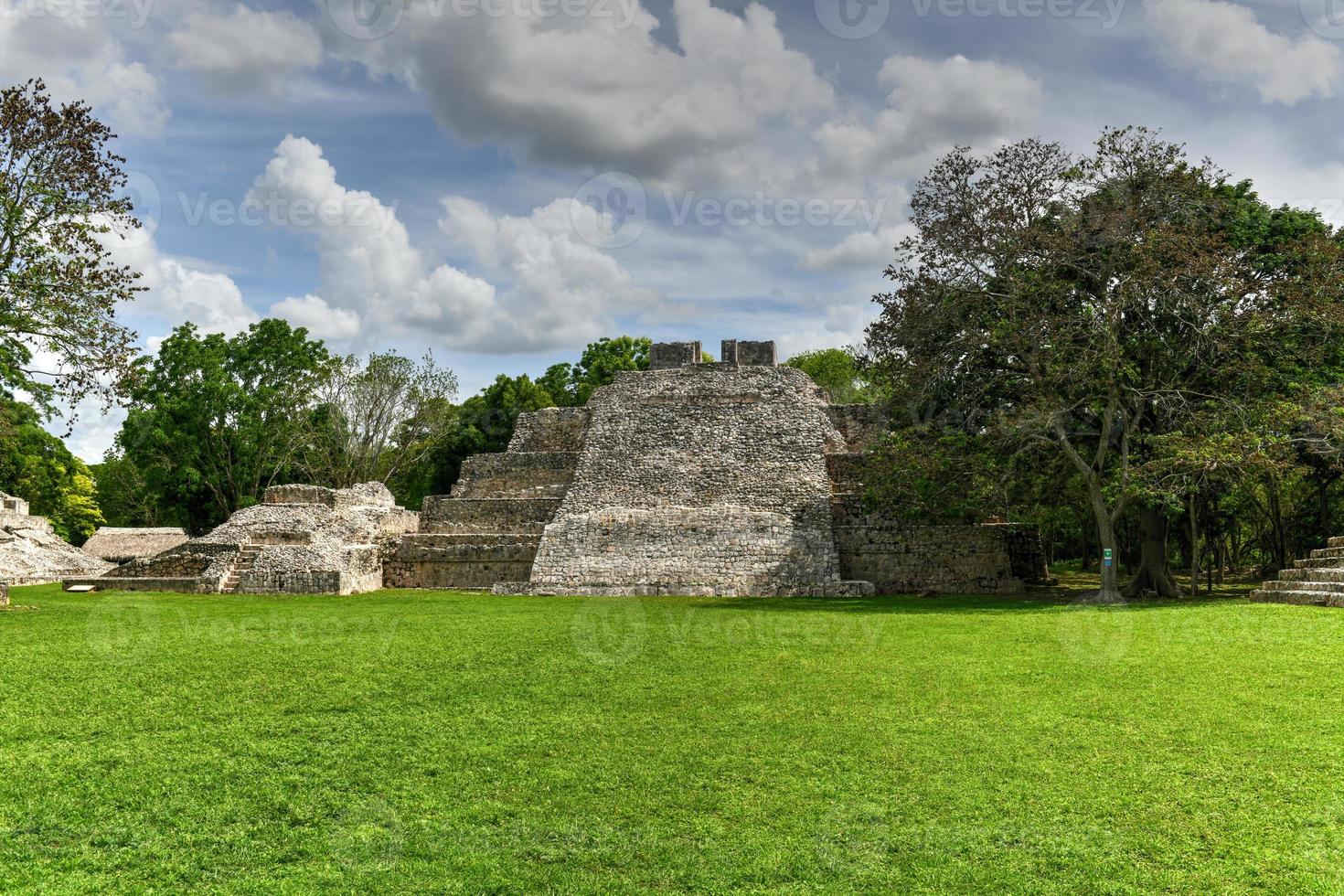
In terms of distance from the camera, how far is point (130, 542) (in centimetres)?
3453

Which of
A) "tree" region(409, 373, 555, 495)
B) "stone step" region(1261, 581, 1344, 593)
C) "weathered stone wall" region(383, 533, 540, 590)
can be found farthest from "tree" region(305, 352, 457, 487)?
"stone step" region(1261, 581, 1344, 593)

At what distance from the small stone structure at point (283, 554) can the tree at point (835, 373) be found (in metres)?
33.6

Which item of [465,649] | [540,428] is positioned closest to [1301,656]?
[465,649]

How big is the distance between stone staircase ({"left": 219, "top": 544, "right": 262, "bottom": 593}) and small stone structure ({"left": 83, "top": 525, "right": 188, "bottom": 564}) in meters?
14.5

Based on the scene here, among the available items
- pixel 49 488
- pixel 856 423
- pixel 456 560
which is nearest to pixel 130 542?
pixel 49 488

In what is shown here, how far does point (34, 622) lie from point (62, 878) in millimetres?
9353

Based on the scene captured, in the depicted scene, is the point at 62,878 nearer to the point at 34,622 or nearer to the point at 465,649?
the point at 465,649

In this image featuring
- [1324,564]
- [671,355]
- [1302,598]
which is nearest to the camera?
[1302,598]

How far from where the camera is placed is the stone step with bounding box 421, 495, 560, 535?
24047mm

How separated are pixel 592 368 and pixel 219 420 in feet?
57.0

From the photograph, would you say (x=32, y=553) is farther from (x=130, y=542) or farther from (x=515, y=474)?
(x=515, y=474)

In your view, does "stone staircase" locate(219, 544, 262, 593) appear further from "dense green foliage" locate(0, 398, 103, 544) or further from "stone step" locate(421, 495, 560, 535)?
"dense green foliage" locate(0, 398, 103, 544)

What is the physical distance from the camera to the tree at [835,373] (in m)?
53.6

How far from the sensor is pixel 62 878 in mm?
4328
